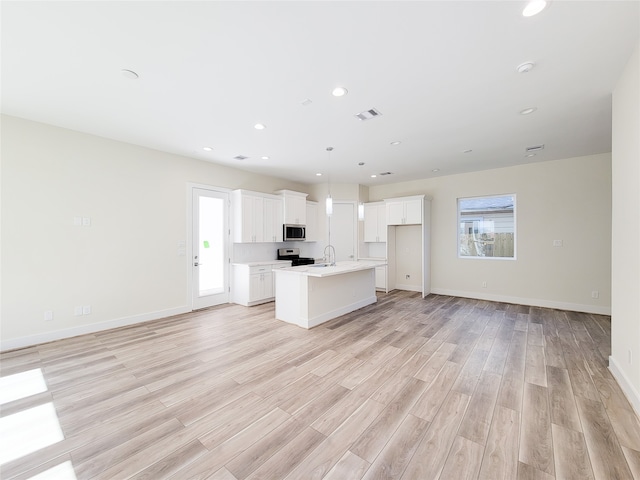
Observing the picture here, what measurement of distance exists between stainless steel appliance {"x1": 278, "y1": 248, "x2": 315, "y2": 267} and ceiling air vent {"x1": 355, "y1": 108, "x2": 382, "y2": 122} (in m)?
3.91

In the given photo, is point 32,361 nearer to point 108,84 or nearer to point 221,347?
point 221,347

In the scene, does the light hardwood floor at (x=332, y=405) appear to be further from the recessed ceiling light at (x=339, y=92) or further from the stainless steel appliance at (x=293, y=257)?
the recessed ceiling light at (x=339, y=92)

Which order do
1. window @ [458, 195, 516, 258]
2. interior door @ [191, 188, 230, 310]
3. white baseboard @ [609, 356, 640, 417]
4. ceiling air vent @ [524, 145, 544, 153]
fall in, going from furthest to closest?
window @ [458, 195, 516, 258] < interior door @ [191, 188, 230, 310] < ceiling air vent @ [524, 145, 544, 153] < white baseboard @ [609, 356, 640, 417]

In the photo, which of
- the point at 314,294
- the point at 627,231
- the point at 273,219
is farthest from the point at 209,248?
the point at 627,231

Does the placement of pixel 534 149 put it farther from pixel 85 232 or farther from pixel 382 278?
pixel 85 232

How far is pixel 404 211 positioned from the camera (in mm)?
6547

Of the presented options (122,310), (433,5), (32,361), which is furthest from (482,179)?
(32,361)

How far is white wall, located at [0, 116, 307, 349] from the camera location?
334cm

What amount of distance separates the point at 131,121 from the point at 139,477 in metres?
3.86

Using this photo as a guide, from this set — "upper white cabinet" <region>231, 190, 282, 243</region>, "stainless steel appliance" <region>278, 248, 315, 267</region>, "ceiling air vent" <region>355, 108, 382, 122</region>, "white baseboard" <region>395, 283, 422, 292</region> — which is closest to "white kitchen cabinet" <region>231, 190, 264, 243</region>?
"upper white cabinet" <region>231, 190, 282, 243</region>

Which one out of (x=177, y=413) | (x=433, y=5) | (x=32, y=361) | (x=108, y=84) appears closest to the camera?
(x=433, y=5)

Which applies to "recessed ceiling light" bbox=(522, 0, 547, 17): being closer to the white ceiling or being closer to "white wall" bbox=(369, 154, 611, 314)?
the white ceiling

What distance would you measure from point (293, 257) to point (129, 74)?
491cm

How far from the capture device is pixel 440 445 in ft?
5.89
